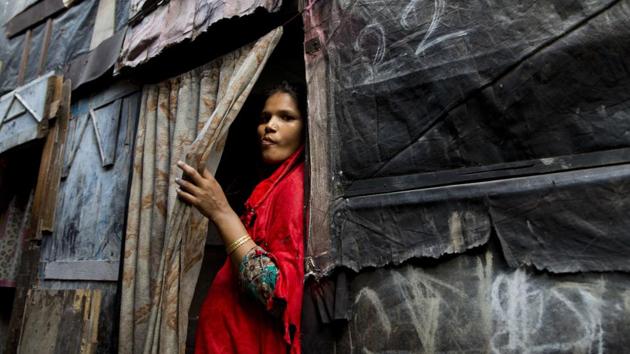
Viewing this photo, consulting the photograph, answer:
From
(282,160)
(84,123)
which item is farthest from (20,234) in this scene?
(282,160)

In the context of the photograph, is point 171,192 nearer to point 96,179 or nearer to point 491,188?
point 96,179

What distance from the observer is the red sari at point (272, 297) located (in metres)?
1.79

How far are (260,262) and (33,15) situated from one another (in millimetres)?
5597

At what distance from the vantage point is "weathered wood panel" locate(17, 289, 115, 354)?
3.02 m

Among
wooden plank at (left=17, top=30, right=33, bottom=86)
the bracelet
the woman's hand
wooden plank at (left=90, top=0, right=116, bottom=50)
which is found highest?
wooden plank at (left=17, top=30, right=33, bottom=86)

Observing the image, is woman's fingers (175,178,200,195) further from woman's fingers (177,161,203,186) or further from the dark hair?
the dark hair

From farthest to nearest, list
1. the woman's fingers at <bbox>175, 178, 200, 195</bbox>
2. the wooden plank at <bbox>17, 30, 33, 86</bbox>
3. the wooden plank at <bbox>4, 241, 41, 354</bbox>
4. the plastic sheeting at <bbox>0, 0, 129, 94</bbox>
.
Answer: the wooden plank at <bbox>17, 30, 33, 86</bbox> → the plastic sheeting at <bbox>0, 0, 129, 94</bbox> → the wooden plank at <bbox>4, 241, 41, 354</bbox> → the woman's fingers at <bbox>175, 178, 200, 195</bbox>

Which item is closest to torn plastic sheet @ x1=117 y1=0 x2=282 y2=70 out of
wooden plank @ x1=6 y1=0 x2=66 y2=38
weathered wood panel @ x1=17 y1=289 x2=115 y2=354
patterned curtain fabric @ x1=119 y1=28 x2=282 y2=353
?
patterned curtain fabric @ x1=119 y1=28 x2=282 y2=353

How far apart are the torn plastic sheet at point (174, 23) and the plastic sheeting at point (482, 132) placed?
78 cm

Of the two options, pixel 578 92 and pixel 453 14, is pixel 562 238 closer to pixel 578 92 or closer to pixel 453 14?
pixel 578 92

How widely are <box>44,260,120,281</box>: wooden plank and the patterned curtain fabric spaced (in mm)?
622

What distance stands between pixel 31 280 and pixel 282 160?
3390mm

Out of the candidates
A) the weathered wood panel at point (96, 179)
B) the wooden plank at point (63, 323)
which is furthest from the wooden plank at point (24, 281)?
the wooden plank at point (63, 323)

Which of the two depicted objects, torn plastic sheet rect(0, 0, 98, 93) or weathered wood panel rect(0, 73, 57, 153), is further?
torn plastic sheet rect(0, 0, 98, 93)
